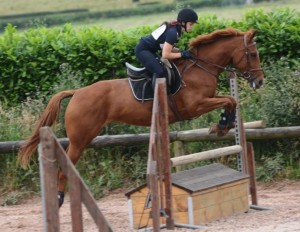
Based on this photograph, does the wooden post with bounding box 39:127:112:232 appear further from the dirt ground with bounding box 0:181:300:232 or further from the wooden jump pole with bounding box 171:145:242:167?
the wooden jump pole with bounding box 171:145:242:167


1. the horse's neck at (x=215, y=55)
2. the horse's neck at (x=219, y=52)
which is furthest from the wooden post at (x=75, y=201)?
the horse's neck at (x=219, y=52)

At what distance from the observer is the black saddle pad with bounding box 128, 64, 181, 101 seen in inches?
417

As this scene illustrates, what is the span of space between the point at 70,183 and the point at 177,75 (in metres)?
4.59

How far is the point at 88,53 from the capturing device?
13.1 m

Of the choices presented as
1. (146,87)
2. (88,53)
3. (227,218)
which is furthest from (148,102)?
(88,53)

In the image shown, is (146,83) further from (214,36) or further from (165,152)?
(165,152)

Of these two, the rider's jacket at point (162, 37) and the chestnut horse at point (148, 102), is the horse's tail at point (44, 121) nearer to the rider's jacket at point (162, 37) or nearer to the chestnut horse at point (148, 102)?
the chestnut horse at point (148, 102)

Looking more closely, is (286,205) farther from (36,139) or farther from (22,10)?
(22,10)

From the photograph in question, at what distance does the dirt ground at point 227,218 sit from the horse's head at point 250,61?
147cm

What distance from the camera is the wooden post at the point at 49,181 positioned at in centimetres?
613

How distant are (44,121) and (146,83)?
1.30 m

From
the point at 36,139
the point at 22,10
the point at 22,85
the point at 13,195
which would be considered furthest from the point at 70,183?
the point at 22,10

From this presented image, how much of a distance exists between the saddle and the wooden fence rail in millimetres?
Answer: 1203

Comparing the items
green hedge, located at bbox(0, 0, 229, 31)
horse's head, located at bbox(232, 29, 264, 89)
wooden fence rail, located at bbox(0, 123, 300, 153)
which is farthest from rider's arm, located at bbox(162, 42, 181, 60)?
green hedge, located at bbox(0, 0, 229, 31)
